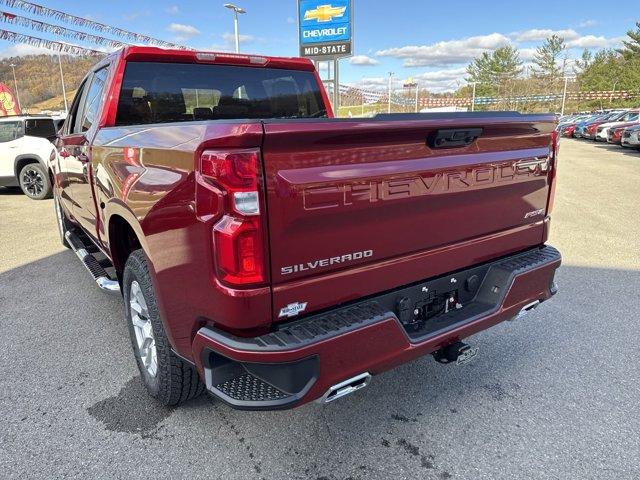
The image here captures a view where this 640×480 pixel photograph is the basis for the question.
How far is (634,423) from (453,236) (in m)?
1.44

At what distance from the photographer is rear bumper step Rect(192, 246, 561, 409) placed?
6.08ft

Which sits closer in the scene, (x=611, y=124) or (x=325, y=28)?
(x=325, y=28)

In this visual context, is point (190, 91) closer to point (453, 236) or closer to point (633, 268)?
point (453, 236)

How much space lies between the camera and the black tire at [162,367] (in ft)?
8.00

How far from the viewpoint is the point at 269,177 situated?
176 cm

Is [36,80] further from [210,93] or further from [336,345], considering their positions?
[336,345]

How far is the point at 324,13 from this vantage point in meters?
13.5

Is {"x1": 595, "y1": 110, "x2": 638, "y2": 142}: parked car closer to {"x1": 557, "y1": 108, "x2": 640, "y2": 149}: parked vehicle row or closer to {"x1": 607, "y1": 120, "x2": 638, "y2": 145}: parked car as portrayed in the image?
{"x1": 557, "y1": 108, "x2": 640, "y2": 149}: parked vehicle row

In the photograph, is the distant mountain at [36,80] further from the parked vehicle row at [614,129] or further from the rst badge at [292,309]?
the rst badge at [292,309]

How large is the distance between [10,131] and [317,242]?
10999mm

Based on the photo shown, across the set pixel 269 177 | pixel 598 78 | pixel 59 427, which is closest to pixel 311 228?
pixel 269 177

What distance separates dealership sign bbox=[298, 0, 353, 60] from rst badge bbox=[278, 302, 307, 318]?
12623 mm

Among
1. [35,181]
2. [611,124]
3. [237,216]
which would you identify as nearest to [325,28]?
[35,181]

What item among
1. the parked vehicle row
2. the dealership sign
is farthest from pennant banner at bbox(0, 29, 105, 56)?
the parked vehicle row
